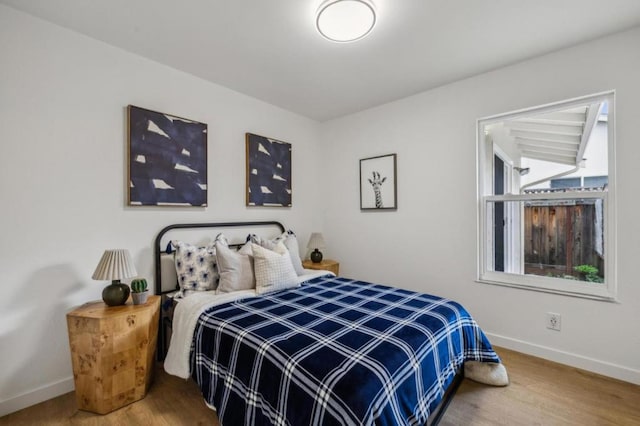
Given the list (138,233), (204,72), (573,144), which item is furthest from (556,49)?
(138,233)

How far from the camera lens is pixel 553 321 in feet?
7.84

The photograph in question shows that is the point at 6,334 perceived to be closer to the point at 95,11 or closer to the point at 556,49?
the point at 95,11

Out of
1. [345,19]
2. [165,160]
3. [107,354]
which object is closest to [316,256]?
[165,160]

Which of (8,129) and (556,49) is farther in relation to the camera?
(556,49)

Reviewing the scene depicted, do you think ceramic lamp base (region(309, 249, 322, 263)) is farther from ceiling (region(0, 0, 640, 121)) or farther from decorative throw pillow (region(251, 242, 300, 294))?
ceiling (region(0, 0, 640, 121))

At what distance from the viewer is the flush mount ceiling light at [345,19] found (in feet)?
5.77

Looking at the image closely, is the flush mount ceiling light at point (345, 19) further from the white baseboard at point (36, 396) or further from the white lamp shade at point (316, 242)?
the white baseboard at point (36, 396)

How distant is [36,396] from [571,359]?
3.89 metres

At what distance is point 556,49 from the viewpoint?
2318 millimetres

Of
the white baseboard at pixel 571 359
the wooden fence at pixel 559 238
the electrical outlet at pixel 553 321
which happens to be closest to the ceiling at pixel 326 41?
the wooden fence at pixel 559 238

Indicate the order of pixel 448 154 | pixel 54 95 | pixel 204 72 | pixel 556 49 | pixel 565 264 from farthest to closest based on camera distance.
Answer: pixel 448 154 < pixel 204 72 < pixel 565 264 < pixel 556 49 < pixel 54 95

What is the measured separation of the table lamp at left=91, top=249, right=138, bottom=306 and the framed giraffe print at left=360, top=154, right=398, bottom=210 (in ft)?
8.33

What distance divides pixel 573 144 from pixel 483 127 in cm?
71

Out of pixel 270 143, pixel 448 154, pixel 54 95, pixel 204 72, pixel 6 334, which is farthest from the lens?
pixel 270 143
